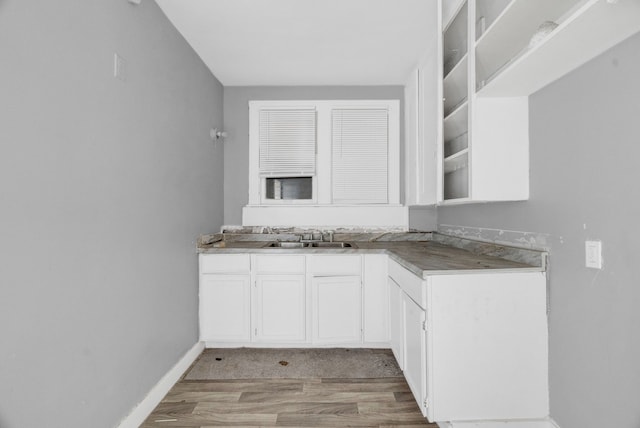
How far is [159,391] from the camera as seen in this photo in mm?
2180

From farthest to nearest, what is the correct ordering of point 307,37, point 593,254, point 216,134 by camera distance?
point 216,134 < point 307,37 < point 593,254

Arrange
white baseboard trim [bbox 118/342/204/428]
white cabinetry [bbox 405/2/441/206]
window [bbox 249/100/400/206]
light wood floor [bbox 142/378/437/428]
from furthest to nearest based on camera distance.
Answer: window [bbox 249/100/400/206] → white cabinetry [bbox 405/2/441/206] → light wood floor [bbox 142/378/437/428] → white baseboard trim [bbox 118/342/204/428]

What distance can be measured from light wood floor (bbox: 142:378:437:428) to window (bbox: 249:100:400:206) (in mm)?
1796

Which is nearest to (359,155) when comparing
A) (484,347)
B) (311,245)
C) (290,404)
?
(311,245)

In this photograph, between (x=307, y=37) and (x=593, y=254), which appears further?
(x=307, y=37)

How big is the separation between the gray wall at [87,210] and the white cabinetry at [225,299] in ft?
1.15

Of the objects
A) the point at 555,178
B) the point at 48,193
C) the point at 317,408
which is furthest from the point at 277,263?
the point at 555,178

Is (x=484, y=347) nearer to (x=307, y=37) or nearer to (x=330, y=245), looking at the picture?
(x=330, y=245)

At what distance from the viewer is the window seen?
11.7 feet

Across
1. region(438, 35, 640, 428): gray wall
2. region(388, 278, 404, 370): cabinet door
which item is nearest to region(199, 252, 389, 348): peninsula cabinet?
region(388, 278, 404, 370): cabinet door

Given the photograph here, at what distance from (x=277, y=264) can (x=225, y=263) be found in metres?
0.46

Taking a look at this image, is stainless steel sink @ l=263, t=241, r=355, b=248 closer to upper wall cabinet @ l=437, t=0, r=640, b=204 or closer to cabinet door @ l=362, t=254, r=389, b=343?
cabinet door @ l=362, t=254, r=389, b=343

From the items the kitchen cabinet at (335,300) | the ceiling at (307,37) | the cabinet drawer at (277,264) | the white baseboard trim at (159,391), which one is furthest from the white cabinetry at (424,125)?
the white baseboard trim at (159,391)

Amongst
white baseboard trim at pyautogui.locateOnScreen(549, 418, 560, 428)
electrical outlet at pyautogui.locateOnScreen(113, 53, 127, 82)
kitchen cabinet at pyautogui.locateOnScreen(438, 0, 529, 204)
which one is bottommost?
white baseboard trim at pyautogui.locateOnScreen(549, 418, 560, 428)
